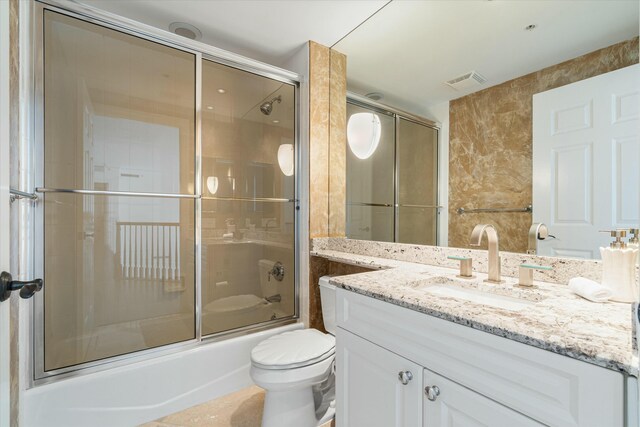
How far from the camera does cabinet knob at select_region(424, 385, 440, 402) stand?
775 millimetres

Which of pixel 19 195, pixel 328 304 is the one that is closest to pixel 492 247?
pixel 328 304

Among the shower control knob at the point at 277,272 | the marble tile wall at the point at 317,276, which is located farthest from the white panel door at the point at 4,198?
the marble tile wall at the point at 317,276

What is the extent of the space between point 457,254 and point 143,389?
6.13 feet

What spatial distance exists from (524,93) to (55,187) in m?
2.28

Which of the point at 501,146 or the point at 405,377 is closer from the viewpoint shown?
the point at 405,377

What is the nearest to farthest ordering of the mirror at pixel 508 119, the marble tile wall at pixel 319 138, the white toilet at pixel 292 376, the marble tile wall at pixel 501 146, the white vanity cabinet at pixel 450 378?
1. the white vanity cabinet at pixel 450 378
2. the mirror at pixel 508 119
3. the marble tile wall at pixel 501 146
4. the white toilet at pixel 292 376
5. the marble tile wall at pixel 319 138

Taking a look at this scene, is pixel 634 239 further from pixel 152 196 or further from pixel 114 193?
pixel 114 193

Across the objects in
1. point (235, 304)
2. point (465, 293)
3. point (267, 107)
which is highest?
point (267, 107)

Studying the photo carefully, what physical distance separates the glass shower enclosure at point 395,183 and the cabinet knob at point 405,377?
2.81 ft

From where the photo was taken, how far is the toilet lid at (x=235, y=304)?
6.40 ft

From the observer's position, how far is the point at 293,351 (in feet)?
4.76

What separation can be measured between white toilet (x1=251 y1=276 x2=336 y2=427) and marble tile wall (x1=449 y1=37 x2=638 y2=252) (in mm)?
909

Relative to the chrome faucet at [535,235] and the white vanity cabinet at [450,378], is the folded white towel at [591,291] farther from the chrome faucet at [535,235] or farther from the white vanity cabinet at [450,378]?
the white vanity cabinet at [450,378]

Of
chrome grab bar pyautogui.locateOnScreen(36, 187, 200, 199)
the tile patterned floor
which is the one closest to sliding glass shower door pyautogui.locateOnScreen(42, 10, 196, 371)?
chrome grab bar pyautogui.locateOnScreen(36, 187, 200, 199)
